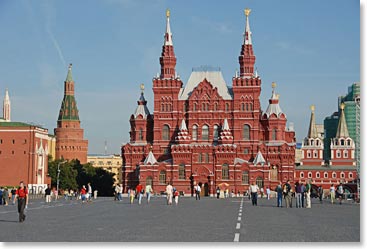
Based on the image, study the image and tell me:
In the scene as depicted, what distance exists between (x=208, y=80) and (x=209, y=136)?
8.98m

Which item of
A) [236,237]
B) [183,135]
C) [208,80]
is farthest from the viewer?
[208,80]

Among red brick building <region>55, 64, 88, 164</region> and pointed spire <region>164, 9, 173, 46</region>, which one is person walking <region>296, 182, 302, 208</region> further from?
red brick building <region>55, 64, 88, 164</region>

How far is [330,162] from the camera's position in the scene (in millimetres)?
142000

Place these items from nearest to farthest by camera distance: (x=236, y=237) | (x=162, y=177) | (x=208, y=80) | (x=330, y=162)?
1. (x=236, y=237)
2. (x=162, y=177)
3. (x=208, y=80)
4. (x=330, y=162)

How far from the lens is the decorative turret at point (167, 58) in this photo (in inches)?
3939

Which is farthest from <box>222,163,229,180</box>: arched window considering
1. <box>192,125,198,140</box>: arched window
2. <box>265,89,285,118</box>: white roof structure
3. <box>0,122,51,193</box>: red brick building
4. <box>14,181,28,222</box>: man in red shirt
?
<box>14,181,28,222</box>: man in red shirt

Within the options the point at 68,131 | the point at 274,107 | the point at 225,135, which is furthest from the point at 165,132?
the point at 68,131

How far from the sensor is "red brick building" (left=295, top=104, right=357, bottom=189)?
13738cm

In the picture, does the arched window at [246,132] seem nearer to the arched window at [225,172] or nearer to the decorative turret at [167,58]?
the arched window at [225,172]

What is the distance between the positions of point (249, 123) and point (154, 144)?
13725 millimetres

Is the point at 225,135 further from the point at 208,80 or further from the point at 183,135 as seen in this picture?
the point at 208,80

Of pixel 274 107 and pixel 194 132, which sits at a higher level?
pixel 274 107

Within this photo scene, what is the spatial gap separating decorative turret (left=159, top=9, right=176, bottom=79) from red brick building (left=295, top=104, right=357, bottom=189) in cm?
4521

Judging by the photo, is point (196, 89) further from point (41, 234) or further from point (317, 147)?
point (41, 234)
